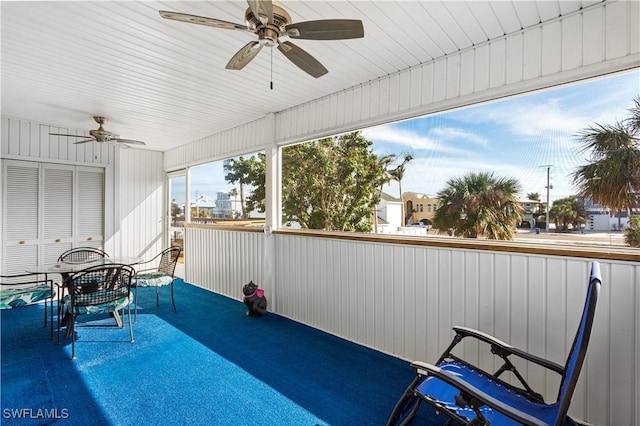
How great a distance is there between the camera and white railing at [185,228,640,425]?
202cm

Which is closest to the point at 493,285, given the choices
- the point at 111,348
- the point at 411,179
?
the point at 411,179

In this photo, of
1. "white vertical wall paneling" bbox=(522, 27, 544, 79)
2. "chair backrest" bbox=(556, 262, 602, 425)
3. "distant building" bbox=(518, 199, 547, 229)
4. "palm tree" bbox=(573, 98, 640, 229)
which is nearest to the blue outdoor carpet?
"chair backrest" bbox=(556, 262, 602, 425)

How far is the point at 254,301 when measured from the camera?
4.13 metres

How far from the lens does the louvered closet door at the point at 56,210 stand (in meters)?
5.09

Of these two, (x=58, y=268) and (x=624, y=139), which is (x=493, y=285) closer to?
(x=624, y=139)

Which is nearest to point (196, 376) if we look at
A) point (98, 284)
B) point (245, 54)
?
point (98, 284)

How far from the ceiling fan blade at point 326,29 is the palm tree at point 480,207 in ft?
5.23

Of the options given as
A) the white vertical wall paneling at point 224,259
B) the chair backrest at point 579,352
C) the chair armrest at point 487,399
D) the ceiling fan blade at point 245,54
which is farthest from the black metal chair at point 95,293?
the chair backrest at point 579,352

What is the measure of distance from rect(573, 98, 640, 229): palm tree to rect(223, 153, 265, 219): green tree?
3.63m

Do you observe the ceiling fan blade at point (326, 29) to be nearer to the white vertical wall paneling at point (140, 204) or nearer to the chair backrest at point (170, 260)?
the chair backrest at point (170, 260)

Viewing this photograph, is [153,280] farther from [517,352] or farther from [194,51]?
[517,352]

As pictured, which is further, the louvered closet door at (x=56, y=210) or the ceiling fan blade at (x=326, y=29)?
the louvered closet door at (x=56, y=210)

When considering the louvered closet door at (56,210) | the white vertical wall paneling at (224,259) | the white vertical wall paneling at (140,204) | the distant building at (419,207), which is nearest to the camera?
the distant building at (419,207)

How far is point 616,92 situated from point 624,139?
0.31 meters
